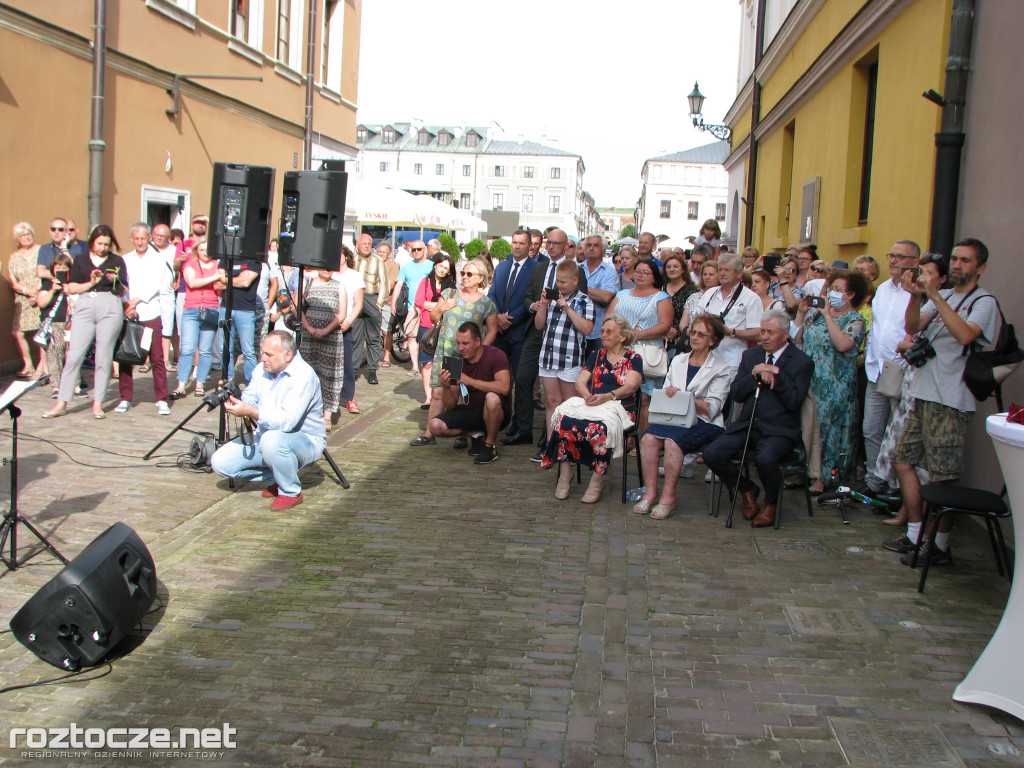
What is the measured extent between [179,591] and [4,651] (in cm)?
99

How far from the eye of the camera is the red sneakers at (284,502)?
6770 millimetres

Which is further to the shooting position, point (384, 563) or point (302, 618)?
point (384, 563)

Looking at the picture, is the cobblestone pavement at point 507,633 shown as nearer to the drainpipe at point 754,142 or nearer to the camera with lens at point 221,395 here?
the camera with lens at point 221,395

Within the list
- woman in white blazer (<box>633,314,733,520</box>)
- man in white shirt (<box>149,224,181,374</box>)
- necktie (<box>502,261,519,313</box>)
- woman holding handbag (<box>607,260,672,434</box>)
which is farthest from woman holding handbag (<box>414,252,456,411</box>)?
woman in white blazer (<box>633,314,733,520</box>)

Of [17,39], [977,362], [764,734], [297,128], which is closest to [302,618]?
[764,734]

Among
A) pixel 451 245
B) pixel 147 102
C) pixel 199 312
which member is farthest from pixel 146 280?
pixel 451 245

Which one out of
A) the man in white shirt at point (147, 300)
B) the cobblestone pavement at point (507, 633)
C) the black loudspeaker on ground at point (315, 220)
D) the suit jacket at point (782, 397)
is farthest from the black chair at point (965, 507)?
the man in white shirt at point (147, 300)

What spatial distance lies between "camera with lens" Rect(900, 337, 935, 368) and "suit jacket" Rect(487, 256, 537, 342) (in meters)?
4.17

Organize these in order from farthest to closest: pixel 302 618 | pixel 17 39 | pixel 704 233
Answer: pixel 704 233
pixel 17 39
pixel 302 618

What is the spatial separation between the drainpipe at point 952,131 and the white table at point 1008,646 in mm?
3900

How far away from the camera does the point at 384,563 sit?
18.9 feet

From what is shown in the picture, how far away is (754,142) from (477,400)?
12.8 m

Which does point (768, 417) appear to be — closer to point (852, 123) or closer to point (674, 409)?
point (674, 409)

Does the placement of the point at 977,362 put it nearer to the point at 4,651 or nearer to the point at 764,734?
the point at 764,734
